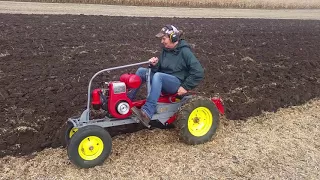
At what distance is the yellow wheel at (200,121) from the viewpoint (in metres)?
5.34

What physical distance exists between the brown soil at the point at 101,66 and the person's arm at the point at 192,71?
1127mm

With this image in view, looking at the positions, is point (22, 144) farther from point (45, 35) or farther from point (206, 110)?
point (45, 35)

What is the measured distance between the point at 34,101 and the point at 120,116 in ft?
6.37

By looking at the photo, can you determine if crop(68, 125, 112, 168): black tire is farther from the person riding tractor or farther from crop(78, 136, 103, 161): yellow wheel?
the person riding tractor

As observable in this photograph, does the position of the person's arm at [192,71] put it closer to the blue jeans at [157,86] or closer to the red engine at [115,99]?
the blue jeans at [157,86]

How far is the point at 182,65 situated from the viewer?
17.4 ft

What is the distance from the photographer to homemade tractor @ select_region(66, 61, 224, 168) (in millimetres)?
4449

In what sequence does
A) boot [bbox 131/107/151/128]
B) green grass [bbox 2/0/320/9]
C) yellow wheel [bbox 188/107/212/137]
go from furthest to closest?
green grass [bbox 2/0/320/9] → yellow wheel [bbox 188/107/212/137] → boot [bbox 131/107/151/128]

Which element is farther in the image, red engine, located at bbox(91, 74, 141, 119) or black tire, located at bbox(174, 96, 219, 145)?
black tire, located at bbox(174, 96, 219, 145)

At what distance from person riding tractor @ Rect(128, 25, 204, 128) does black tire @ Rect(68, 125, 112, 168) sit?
27.1 inches

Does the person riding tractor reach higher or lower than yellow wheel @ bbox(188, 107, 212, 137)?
higher

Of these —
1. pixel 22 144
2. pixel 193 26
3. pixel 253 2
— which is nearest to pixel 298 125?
pixel 22 144

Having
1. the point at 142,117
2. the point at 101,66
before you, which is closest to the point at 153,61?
the point at 142,117

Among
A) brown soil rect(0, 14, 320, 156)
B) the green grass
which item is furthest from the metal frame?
the green grass
